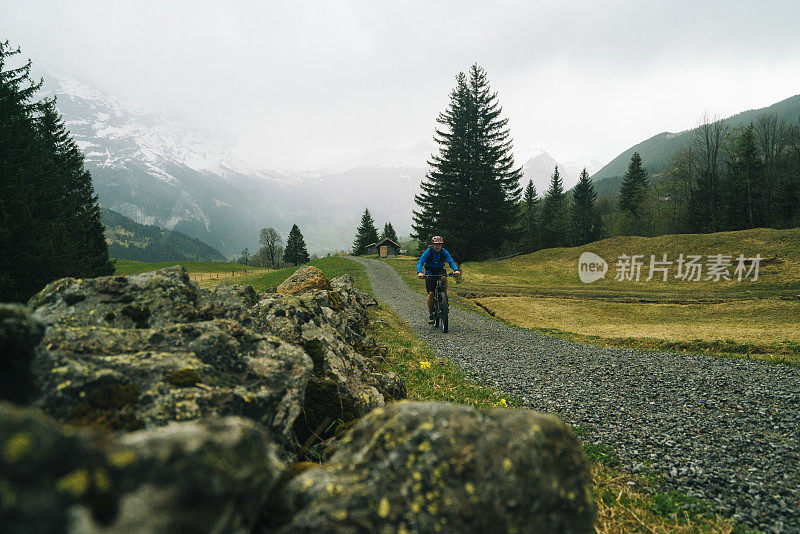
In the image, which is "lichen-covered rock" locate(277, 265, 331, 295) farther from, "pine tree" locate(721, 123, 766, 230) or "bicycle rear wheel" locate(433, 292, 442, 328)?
"pine tree" locate(721, 123, 766, 230)

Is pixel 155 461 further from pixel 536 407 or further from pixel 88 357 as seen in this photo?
pixel 536 407

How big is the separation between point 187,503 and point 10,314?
5.85 feet

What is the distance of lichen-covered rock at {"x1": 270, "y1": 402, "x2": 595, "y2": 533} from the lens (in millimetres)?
1833

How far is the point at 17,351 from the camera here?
2.03 meters

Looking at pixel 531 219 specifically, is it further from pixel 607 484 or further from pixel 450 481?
pixel 450 481

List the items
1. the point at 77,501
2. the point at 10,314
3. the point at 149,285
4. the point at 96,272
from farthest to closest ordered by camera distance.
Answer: the point at 96,272 → the point at 149,285 → the point at 10,314 → the point at 77,501

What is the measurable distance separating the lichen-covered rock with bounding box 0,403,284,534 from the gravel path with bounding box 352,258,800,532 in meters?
5.48

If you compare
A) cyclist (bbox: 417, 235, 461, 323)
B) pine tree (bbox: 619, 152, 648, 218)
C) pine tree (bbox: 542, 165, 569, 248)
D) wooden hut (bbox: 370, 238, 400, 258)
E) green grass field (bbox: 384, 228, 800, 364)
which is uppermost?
pine tree (bbox: 619, 152, 648, 218)

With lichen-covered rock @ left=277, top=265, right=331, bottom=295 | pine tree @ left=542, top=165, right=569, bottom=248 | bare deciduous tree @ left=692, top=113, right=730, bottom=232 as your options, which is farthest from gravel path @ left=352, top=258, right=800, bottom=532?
pine tree @ left=542, top=165, right=569, bottom=248

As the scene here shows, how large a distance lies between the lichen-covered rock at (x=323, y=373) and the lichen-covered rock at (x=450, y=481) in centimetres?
177

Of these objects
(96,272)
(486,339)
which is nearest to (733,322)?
(486,339)

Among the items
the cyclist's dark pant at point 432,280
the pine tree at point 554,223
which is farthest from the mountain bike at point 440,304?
the pine tree at point 554,223

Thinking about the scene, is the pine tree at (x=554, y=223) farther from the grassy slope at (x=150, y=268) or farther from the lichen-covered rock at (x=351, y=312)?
the grassy slope at (x=150, y=268)

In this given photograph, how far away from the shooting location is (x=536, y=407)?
7078 millimetres
